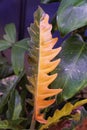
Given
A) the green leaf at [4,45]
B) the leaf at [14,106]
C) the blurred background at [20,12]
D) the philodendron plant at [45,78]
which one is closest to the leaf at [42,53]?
the philodendron plant at [45,78]

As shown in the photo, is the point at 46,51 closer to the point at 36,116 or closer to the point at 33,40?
the point at 33,40

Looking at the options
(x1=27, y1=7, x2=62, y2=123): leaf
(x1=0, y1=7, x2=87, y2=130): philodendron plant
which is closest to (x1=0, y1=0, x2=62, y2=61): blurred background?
(x1=0, y1=7, x2=87, y2=130): philodendron plant

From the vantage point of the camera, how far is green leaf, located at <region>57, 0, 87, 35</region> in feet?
1.87

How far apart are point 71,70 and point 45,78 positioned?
4.2 inches

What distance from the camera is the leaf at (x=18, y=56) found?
30.6 inches

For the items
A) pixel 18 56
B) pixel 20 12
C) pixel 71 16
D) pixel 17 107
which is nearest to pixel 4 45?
pixel 18 56

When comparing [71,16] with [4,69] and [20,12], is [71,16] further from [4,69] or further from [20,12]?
[20,12]

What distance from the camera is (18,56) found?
2.61 ft

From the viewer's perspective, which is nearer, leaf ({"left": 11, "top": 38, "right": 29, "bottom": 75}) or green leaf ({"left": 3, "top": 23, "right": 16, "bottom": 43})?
leaf ({"left": 11, "top": 38, "right": 29, "bottom": 75})

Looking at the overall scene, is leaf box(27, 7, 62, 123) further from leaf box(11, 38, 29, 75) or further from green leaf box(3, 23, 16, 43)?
green leaf box(3, 23, 16, 43)

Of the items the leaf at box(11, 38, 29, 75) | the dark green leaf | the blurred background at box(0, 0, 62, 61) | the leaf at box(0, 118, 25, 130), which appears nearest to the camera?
the leaf at box(0, 118, 25, 130)

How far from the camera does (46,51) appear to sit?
52 cm

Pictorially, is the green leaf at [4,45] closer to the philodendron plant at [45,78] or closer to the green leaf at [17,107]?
the philodendron plant at [45,78]

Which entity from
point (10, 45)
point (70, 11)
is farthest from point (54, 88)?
point (10, 45)
